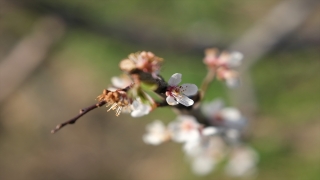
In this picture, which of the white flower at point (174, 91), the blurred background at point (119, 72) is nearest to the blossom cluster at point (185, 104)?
the white flower at point (174, 91)

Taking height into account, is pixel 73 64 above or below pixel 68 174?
above

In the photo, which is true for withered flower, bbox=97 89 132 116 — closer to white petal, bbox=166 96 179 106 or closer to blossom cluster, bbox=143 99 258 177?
white petal, bbox=166 96 179 106

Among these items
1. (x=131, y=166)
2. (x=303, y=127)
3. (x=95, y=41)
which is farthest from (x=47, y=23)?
(x=303, y=127)

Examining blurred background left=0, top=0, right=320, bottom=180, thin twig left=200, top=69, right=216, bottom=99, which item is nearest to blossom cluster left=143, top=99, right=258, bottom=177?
thin twig left=200, top=69, right=216, bottom=99

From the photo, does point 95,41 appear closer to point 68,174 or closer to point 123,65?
point 68,174

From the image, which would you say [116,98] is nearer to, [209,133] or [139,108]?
[139,108]

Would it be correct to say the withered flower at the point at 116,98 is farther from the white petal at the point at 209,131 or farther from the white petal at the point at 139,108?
the white petal at the point at 209,131

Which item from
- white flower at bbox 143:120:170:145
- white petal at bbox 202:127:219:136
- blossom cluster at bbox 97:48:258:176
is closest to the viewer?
blossom cluster at bbox 97:48:258:176
